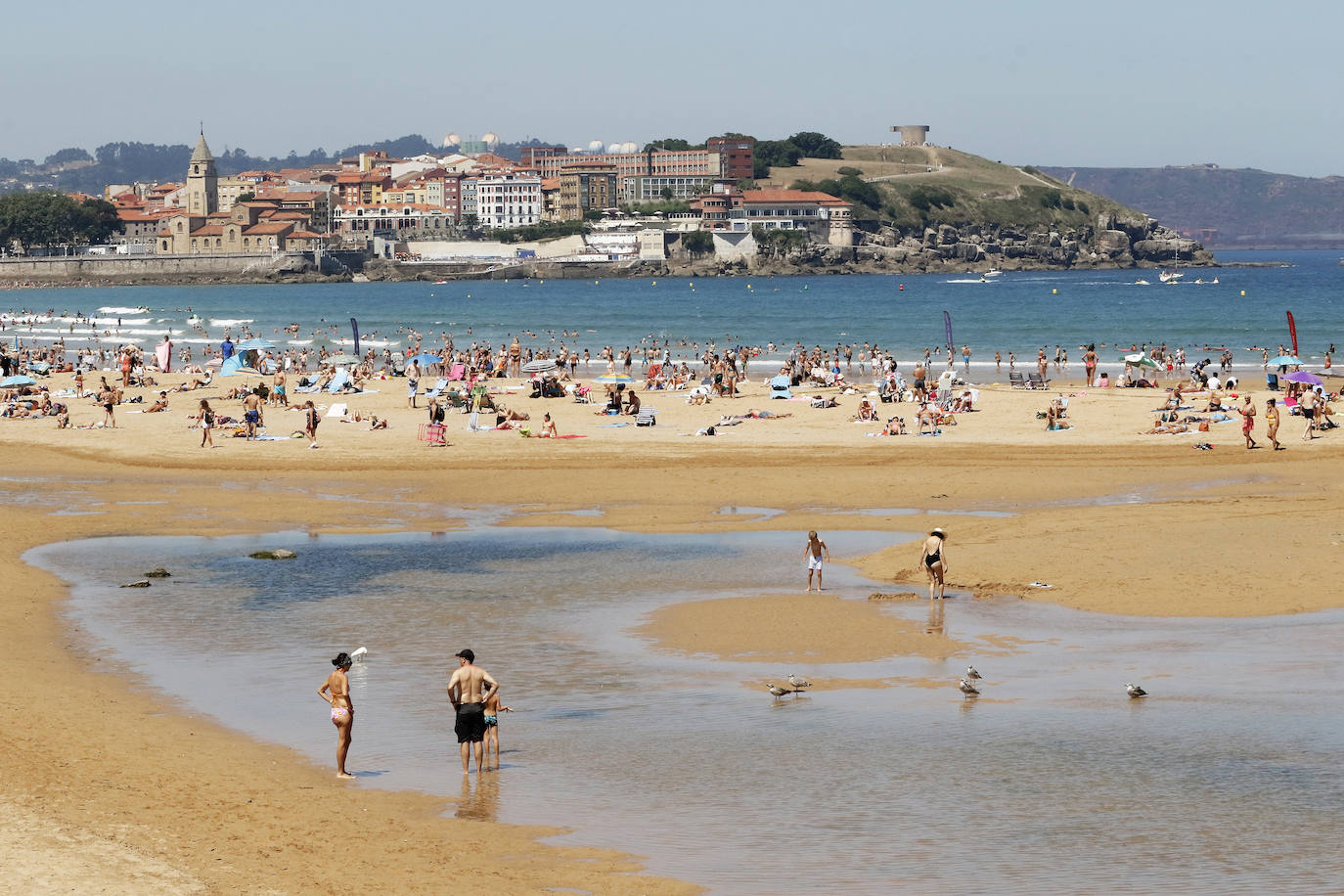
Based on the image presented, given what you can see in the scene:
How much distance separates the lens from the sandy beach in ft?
35.5

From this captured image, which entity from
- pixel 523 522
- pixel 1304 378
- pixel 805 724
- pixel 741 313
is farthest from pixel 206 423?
pixel 741 313

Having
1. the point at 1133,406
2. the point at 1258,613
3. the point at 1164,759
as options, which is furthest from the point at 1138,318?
the point at 1164,759

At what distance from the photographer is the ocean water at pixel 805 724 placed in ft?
35.7

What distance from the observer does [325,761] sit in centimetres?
1316

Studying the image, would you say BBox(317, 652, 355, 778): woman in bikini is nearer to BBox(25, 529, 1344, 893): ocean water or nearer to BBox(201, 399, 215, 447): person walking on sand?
BBox(25, 529, 1344, 893): ocean water

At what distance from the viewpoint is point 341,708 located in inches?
499

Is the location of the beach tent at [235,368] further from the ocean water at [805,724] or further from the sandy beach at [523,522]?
the ocean water at [805,724]

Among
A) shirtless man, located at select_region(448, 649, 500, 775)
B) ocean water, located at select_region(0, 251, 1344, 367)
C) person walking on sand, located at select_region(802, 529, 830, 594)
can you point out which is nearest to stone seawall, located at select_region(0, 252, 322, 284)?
ocean water, located at select_region(0, 251, 1344, 367)

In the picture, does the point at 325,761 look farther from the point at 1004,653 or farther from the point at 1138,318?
the point at 1138,318

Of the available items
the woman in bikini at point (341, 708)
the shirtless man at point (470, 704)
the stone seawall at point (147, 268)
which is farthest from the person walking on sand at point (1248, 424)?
the stone seawall at point (147, 268)

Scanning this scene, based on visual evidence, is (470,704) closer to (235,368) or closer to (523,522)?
(523,522)

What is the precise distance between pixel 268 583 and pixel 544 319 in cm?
8169

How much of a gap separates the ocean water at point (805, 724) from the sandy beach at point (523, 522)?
63cm

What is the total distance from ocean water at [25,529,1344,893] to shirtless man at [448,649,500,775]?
0.32 meters
